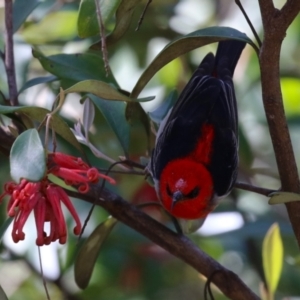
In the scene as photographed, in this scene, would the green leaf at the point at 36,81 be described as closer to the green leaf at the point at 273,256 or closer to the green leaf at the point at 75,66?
the green leaf at the point at 75,66

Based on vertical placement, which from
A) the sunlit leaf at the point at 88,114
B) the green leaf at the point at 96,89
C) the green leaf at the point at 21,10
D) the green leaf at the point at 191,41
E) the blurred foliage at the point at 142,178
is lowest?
the blurred foliage at the point at 142,178

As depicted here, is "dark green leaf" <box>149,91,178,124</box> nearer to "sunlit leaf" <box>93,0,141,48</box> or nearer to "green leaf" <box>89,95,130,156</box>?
"green leaf" <box>89,95,130,156</box>

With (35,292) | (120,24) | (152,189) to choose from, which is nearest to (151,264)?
(152,189)

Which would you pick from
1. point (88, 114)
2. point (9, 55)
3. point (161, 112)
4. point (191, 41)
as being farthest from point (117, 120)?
point (191, 41)

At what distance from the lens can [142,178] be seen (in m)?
2.72

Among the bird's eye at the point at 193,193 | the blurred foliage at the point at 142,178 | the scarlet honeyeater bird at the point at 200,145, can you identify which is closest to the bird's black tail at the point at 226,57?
the scarlet honeyeater bird at the point at 200,145

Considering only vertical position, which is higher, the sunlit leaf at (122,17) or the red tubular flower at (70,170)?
the sunlit leaf at (122,17)

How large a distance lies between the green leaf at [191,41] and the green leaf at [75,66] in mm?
266

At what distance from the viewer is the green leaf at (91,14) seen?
4.82 ft

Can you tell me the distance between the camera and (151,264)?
2.58 metres

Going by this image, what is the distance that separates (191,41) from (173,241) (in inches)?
19.9

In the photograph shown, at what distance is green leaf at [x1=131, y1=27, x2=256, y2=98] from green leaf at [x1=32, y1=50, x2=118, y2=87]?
266 millimetres

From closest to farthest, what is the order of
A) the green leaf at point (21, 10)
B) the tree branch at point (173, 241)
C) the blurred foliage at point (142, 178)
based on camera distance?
1. the tree branch at point (173, 241)
2. the green leaf at point (21, 10)
3. the blurred foliage at point (142, 178)

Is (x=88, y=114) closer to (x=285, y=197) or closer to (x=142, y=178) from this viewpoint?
(x=285, y=197)
